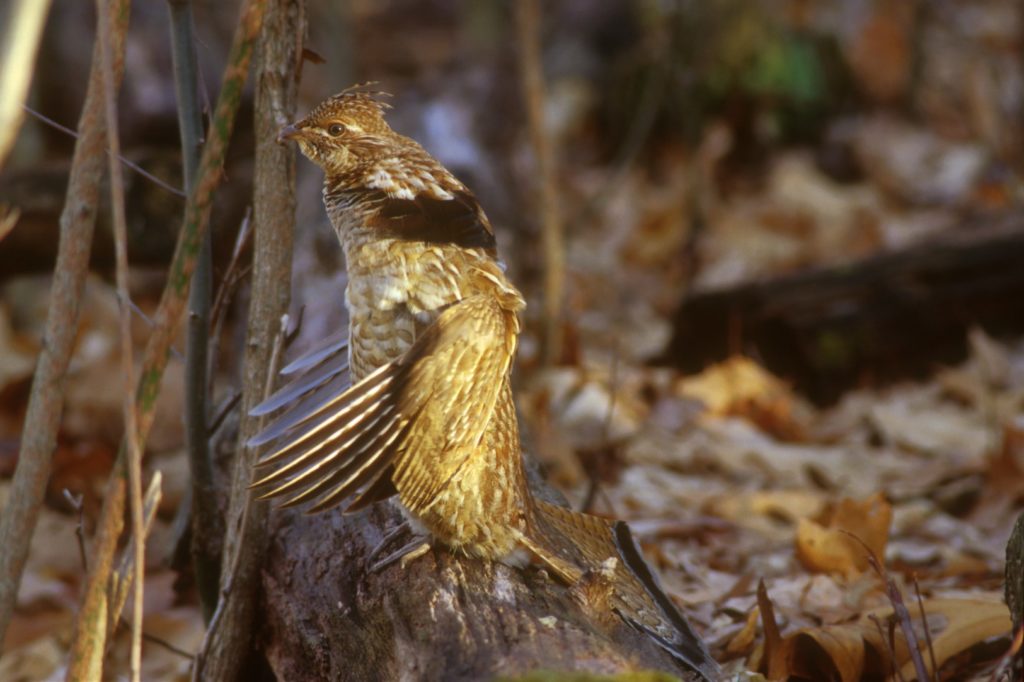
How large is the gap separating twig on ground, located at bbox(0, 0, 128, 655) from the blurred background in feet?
1.92

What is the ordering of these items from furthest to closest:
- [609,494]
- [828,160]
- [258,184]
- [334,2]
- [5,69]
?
[828,160] < [334,2] < [609,494] < [258,184] < [5,69]

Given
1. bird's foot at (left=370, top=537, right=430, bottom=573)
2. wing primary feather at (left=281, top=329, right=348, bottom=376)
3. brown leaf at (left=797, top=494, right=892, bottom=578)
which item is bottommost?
brown leaf at (left=797, top=494, right=892, bottom=578)

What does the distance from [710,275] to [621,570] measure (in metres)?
4.79

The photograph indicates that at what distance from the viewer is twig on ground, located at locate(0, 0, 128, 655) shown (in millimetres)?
2215

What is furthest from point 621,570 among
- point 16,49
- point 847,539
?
point 16,49

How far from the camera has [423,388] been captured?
7.09ft

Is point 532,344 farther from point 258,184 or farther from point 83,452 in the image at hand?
point 258,184

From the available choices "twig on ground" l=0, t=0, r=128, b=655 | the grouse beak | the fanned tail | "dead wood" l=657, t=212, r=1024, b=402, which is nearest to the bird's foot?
the fanned tail

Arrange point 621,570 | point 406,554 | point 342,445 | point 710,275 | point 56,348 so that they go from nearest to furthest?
point 342,445 < point 56,348 < point 406,554 < point 621,570 < point 710,275

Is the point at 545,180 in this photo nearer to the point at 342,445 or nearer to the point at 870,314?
the point at 870,314

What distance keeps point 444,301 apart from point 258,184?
577 millimetres

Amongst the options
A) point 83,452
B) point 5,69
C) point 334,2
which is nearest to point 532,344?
point 83,452

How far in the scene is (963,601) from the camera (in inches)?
117

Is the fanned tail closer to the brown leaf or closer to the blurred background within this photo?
the blurred background
